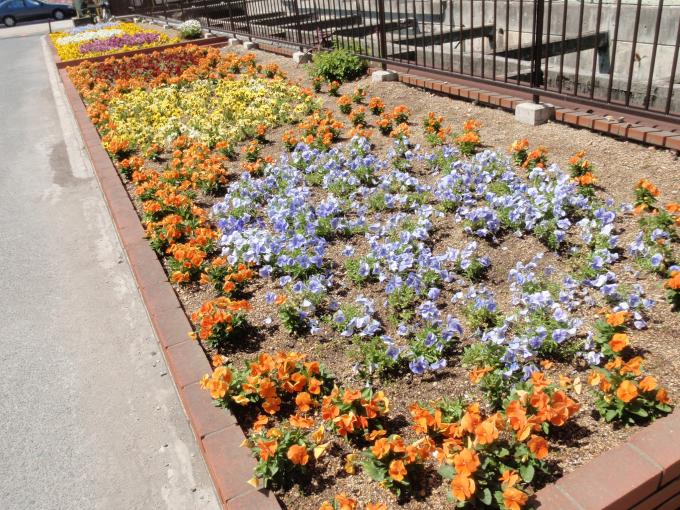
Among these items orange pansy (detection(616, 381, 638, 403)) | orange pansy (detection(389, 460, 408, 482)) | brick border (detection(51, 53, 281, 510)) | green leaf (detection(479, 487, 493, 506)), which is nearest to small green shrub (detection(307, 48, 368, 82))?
brick border (detection(51, 53, 281, 510))

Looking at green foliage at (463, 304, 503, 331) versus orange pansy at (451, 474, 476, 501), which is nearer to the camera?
orange pansy at (451, 474, 476, 501)

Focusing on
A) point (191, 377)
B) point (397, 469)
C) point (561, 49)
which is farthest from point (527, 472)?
point (561, 49)

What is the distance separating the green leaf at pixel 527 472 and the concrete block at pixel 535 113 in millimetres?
4485

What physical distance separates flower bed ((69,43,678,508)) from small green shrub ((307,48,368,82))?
281 cm

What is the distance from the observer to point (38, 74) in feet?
53.2

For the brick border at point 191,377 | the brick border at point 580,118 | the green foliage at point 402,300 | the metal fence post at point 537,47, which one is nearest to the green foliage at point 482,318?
the green foliage at point 402,300

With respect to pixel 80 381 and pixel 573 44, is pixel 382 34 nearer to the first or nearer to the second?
pixel 573 44

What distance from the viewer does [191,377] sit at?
10.9ft

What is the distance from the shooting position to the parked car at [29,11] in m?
35.1

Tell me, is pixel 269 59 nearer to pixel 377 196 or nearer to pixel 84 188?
pixel 84 188

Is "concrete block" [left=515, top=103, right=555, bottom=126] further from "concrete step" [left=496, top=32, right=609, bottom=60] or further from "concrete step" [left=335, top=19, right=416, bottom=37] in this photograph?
"concrete step" [left=335, top=19, right=416, bottom=37]

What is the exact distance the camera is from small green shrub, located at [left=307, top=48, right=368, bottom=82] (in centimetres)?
881

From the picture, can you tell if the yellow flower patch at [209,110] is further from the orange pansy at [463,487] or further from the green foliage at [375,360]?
the orange pansy at [463,487]

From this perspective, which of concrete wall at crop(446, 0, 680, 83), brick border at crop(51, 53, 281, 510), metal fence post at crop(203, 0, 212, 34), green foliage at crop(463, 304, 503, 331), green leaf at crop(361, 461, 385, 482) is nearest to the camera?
green leaf at crop(361, 461, 385, 482)
